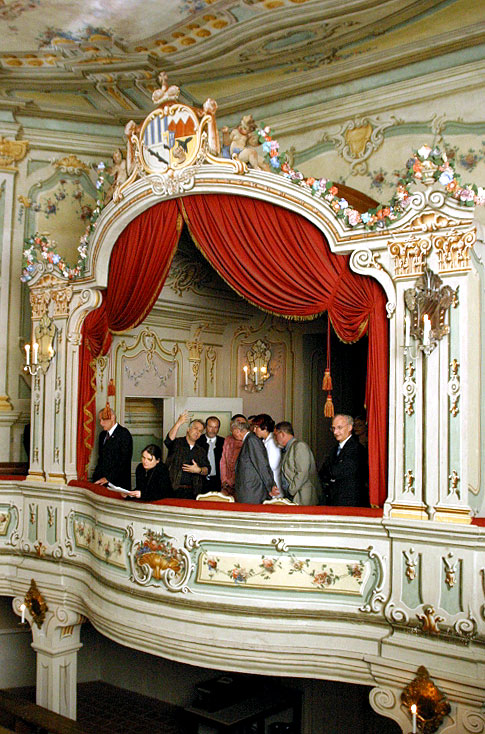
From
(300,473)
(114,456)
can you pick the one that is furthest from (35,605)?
(300,473)

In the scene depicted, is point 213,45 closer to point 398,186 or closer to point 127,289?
point 127,289

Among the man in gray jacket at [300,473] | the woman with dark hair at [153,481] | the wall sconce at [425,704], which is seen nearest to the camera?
the wall sconce at [425,704]

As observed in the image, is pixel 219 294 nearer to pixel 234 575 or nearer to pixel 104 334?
pixel 104 334

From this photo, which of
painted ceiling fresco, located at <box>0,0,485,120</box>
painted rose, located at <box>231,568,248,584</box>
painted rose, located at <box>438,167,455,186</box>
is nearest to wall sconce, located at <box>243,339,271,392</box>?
painted ceiling fresco, located at <box>0,0,485,120</box>

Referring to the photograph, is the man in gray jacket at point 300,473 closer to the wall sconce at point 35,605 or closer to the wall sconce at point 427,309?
the wall sconce at point 427,309

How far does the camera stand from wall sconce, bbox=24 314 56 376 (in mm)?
7133

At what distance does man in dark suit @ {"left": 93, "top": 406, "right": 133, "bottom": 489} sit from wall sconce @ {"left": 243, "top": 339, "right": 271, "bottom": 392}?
2.16 m

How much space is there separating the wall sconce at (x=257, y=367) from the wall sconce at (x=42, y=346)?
8.34 ft

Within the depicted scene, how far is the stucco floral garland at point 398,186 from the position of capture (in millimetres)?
4773

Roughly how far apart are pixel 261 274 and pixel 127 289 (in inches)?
57.6

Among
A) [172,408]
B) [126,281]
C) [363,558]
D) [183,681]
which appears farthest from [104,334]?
[183,681]

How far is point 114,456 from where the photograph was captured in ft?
22.9

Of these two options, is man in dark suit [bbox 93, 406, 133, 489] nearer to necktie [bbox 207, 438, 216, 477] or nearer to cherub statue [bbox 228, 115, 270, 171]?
necktie [bbox 207, 438, 216, 477]

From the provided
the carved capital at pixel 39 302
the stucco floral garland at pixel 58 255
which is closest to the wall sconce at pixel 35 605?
the carved capital at pixel 39 302
